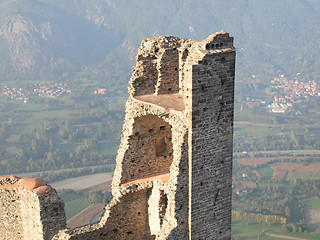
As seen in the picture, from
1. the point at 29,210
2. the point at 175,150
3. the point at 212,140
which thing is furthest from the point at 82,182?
the point at 212,140

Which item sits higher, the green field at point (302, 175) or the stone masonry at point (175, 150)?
the stone masonry at point (175, 150)

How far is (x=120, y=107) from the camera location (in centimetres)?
17850

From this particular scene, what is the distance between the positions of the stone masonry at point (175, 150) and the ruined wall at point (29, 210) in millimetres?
154

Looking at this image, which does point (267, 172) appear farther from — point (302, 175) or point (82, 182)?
point (82, 182)

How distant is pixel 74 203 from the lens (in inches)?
3504

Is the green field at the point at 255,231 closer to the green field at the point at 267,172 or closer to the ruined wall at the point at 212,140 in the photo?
the green field at the point at 267,172

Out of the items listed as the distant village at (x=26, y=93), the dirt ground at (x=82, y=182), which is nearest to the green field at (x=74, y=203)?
the dirt ground at (x=82, y=182)

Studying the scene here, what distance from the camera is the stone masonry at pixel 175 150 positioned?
13.9 metres

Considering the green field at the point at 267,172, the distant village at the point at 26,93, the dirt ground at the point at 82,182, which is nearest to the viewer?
the dirt ground at the point at 82,182

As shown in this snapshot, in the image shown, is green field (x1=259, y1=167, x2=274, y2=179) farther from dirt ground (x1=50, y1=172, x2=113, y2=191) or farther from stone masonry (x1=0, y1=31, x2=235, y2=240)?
stone masonry (x1=0, y1=31, x2=235, y2=240)

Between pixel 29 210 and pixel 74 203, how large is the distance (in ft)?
239

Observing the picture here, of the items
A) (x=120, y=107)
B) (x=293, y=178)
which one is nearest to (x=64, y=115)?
(x=120, y=107)

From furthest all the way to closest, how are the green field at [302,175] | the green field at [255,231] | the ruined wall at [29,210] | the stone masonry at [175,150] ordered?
the green field at [302,175] < the green field at [255,231] < the ruined wall at [29,210] < the stone masonry at [175,150]

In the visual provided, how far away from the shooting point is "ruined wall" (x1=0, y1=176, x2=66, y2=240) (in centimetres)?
1744
